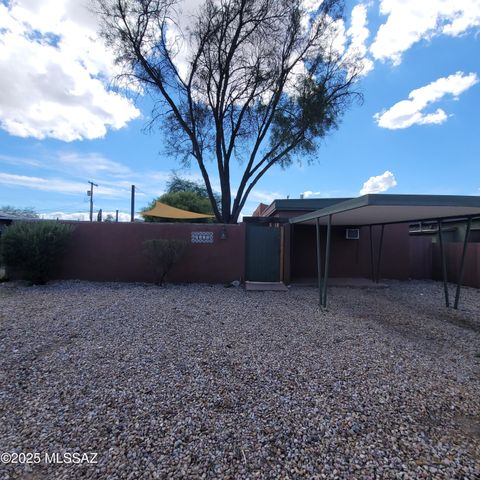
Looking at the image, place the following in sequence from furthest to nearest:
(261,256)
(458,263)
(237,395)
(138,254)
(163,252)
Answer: (458,263), (261,256), (138,254), (163,252), (237,395)

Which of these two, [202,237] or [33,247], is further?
[202,237]

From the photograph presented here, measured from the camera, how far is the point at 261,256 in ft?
30.3

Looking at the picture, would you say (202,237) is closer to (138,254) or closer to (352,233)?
(138,254)

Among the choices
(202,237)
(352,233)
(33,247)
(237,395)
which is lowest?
(237,395)

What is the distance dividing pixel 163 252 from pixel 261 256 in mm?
2863

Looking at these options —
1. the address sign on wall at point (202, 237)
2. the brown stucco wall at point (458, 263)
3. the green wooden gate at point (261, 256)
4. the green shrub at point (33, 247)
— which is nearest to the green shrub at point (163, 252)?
the address sign on wall at point (202, 237)

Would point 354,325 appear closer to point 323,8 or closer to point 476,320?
point 476,320

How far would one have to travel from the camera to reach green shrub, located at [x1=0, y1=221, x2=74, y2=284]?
25.7ft

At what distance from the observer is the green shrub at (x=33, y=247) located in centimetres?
783

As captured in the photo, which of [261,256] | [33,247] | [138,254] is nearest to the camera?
[33,247]

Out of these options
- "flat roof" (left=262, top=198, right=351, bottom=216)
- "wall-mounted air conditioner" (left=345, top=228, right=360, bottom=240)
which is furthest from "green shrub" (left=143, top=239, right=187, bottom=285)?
"wall-mounted air conditioner" (left=345, top=228, right=360, bottom=240)

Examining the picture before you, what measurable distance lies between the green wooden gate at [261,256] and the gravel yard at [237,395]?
3.68 m

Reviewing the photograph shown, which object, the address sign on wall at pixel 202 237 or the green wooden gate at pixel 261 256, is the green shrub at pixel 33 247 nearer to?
the address sign on wall at pixel 202 237

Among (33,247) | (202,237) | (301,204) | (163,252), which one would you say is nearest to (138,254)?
(163,252)
